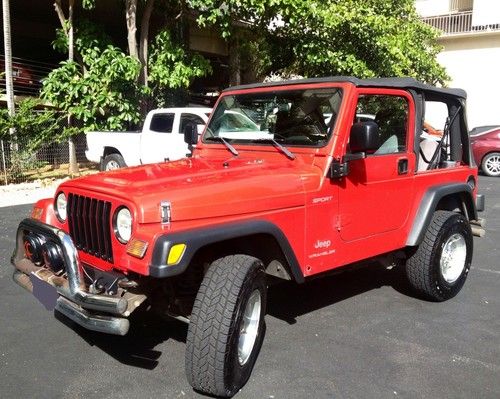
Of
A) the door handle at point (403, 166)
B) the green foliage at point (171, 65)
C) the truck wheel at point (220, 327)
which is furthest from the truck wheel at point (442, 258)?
the green foliage at point (171, 65)

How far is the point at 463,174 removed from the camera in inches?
194

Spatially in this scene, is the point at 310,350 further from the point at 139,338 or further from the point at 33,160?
the point at 33,160

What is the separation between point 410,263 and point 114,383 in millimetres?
2626

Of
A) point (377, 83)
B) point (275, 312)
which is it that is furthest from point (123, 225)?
point (377, 83)

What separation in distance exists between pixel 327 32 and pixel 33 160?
8.00 meters

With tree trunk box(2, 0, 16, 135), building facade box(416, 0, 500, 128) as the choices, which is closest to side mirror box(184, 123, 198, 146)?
tree trunk box(2, 0, 16, 135)

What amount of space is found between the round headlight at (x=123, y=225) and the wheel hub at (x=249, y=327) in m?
0.83

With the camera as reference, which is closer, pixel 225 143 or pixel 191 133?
pixel 225 143

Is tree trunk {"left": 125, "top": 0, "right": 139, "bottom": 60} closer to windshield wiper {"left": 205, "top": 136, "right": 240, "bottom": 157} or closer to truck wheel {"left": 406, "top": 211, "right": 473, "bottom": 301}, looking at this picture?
windshield wiper {"left": 205, "top": 136, "right": 240, "bottom": 157}

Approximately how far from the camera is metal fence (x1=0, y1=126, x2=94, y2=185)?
38.0ft

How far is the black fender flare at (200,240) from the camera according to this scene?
270 centimetres

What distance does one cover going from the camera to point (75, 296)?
2986mm

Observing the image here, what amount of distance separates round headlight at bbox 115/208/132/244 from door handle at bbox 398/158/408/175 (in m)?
2.28

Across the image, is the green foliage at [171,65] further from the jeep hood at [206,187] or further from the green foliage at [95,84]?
the jeep hood at [206,187]
